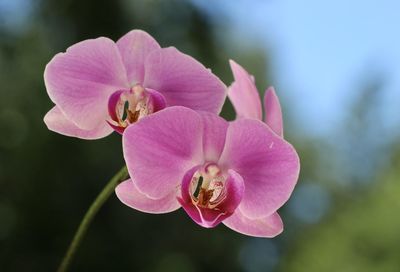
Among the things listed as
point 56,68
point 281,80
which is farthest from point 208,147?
point 281,80

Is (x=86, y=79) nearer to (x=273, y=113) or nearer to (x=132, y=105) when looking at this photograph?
(x=132, y=105)

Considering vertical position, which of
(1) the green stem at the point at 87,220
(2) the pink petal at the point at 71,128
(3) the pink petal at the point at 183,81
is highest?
(3) the pink petal at the point at 183,81

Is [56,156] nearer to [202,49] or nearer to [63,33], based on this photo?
[63,33]

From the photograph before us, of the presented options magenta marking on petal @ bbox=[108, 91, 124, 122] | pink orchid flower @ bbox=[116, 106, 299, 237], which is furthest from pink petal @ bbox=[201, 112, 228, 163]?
magenta marking on petal @ bbox=[108, 91, 124, 122]

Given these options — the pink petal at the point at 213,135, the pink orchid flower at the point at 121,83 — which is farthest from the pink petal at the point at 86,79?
the pink petal at the point at 213,135

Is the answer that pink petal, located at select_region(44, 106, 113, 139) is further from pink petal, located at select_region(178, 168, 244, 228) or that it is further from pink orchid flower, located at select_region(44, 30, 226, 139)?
pink petal, located at select_region(178, 168, 244, 228)

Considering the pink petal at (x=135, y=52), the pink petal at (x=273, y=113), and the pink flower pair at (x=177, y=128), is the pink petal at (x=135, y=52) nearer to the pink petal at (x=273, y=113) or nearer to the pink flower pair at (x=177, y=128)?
the pink flower pair at (x=177, y=128)

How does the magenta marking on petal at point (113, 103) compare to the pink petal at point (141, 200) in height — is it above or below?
above
